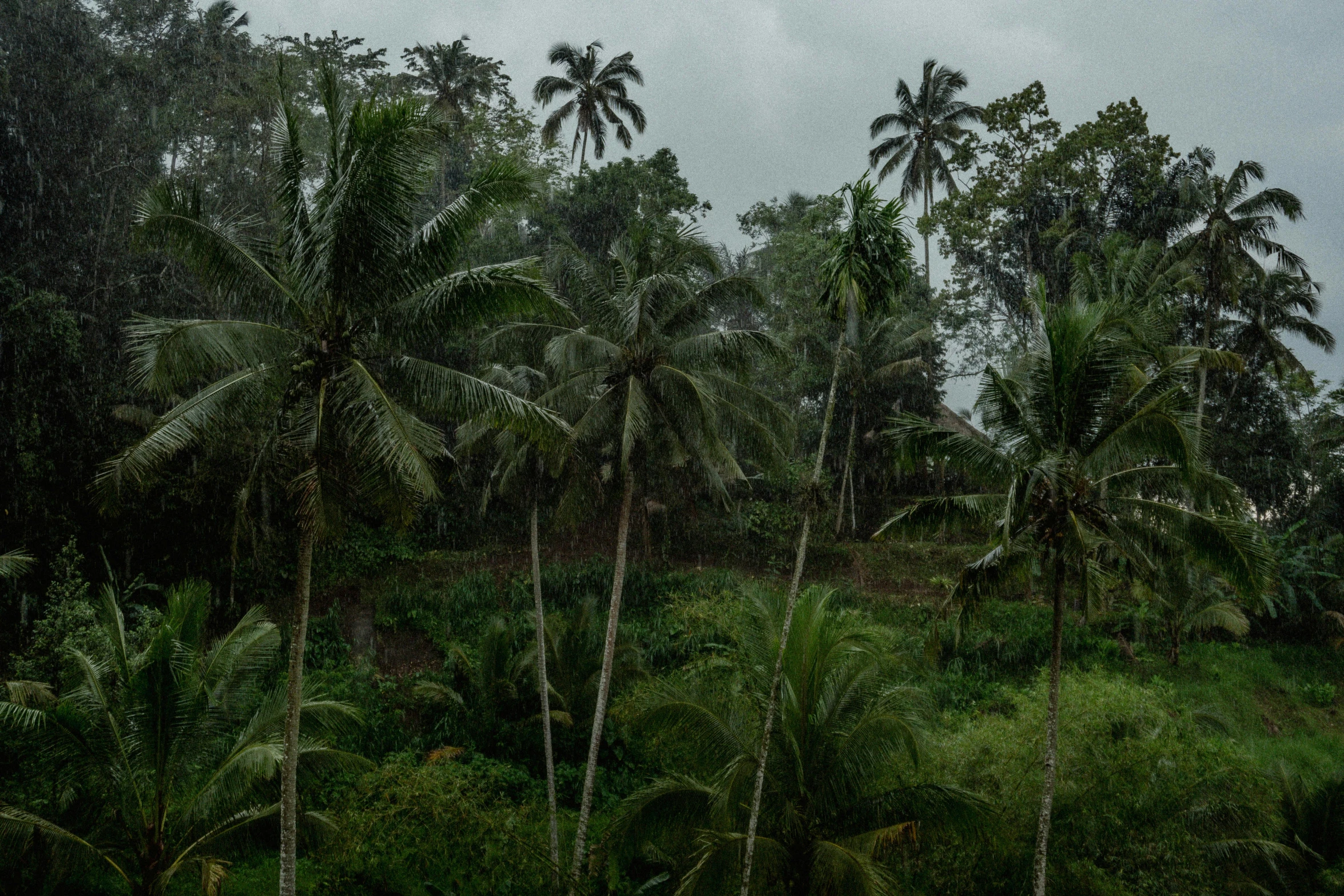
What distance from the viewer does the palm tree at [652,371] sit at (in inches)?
548

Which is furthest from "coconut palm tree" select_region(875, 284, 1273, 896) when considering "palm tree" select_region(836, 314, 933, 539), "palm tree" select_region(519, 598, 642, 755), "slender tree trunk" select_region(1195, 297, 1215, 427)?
"slender tree trunk" select_region(1195, 297, 1215, 427)

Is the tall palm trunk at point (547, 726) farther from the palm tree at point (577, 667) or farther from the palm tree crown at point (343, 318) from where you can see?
the palm tree crown at point (343, 318)

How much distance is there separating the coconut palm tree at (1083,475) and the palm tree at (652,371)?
3830mm

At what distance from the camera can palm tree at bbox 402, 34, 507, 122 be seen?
3438 cm

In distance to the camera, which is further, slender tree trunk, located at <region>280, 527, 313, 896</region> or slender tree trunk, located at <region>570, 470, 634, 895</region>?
slender tree trunk, located at <region>570, 470, 634, 895</region>

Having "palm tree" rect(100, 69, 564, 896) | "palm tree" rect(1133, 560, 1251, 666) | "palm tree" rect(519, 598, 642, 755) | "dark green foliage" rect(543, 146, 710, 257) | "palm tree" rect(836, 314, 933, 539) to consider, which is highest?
"dark green foliage" rect(543, 146, 710, 257)

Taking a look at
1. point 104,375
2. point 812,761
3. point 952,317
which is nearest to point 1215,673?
point 952,317

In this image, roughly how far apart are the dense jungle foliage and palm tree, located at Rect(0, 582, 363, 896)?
0.19 feet

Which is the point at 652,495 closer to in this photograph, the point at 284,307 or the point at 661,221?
the point at 661,221

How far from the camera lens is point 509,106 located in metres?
33.1

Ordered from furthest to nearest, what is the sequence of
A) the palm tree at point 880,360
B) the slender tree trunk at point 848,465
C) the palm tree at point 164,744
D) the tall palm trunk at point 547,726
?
the slender tree trunk at point 848,465, the palm tree at point 880,360, the tall palm trunk at point 547,726, the palm tree at point 164,744

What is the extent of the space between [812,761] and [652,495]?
1672 centimetres

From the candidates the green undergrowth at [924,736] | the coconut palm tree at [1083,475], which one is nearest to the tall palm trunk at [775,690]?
the coconut palm tree at [1083,475]

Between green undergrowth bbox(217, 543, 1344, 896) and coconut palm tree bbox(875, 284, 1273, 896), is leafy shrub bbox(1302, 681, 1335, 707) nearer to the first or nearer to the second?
green undergrowth bbox(217, 543, 1344, 896)
